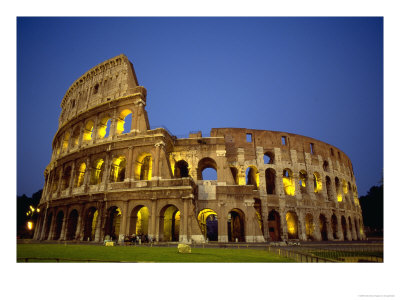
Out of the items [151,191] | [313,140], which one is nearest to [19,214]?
[151,191]

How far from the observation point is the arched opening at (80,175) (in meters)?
22.4

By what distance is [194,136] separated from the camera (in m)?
23.4

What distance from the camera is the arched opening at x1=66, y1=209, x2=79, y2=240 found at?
836 inches

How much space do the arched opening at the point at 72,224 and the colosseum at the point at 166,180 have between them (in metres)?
0.09

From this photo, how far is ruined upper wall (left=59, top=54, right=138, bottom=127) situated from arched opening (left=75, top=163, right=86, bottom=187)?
576 cm

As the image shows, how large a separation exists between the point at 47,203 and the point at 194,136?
1605 cm

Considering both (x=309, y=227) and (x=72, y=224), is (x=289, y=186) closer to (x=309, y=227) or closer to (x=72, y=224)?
(x=309, y=227)

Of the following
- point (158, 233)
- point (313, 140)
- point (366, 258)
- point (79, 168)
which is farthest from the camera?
point (313, 140)


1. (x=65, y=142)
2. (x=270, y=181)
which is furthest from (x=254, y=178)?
(x=65, y=142)

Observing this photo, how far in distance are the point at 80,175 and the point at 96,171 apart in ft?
6.41

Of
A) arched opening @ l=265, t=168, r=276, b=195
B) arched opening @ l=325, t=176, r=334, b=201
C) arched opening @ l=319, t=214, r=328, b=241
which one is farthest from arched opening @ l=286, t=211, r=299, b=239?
arched opening @ l=325, t=176, r=334, b=201

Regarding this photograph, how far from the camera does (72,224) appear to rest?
2186cm

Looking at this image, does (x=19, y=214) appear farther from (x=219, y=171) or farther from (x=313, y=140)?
(x=313, y=140)

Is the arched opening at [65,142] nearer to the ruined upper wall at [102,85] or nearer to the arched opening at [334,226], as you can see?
the ruined upper wall at [102,85]
